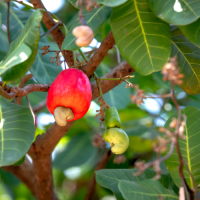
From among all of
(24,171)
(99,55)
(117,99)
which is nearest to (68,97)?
(99,55)

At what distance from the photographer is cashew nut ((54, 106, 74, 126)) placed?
32.2 inches

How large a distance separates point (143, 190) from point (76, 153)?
135cm

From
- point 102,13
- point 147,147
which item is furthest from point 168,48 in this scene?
point 147,147

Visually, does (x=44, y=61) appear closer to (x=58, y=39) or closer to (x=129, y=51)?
(x=58, y=39)

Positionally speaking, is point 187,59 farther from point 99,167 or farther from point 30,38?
point 99,167

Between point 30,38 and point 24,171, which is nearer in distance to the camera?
point 30,38

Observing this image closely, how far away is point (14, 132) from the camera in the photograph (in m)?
0.82

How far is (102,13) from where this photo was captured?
96 centimetres

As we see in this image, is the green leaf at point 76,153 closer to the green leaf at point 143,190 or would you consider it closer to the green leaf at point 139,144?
the green leaf at point 139,144

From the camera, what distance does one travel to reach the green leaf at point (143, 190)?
2.56 ft

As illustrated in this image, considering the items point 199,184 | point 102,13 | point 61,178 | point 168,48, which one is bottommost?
point 61,178

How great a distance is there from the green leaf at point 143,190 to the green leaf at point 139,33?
0.38m

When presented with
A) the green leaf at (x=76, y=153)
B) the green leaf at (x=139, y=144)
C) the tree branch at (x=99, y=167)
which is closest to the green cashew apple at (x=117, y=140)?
the tree branch at (x=99, y=167)

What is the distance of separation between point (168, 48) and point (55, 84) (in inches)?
15.8
